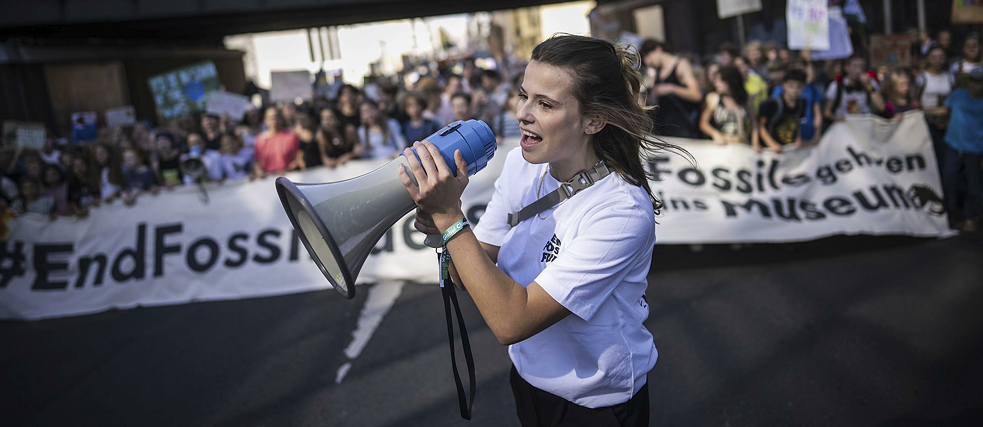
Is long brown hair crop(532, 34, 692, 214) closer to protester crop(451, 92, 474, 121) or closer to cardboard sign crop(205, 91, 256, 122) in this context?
protester crop(451, 92, 474, 121)

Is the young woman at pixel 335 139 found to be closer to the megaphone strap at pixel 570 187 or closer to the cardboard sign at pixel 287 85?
the cardboard sign at pixel 287 85

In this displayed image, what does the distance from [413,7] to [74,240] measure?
15.3 metres

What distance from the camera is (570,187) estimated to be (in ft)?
4.39

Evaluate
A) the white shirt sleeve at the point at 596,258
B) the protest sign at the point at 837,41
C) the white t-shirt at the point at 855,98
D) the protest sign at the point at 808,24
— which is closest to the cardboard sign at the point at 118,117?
the protest sign at the point at 808,24

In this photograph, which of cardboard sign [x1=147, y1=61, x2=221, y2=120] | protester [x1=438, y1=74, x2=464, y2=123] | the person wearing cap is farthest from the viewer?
cardboard sign [x1=147, y1=61, x2=221, y2=120]

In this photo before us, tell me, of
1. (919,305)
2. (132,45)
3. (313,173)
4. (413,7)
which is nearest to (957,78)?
(919,305)

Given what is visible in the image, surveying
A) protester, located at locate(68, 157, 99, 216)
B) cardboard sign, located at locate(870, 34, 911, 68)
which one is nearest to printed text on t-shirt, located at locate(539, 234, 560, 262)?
protester, located at locate(68, 157, 99, 216)

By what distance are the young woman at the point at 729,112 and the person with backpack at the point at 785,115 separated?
0.11 metres

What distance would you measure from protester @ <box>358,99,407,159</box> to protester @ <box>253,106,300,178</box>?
720mm

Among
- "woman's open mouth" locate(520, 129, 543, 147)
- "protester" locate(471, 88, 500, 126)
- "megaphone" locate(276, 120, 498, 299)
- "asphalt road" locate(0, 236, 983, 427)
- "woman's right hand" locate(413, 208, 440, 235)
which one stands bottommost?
"asphalt road" locate(0, 236, 983, 427)

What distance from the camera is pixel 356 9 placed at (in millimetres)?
19031

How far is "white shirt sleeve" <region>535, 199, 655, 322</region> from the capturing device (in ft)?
3.99

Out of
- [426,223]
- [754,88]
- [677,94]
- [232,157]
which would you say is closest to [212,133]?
[232,157]

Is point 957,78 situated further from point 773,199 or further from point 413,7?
point 413,7
